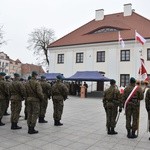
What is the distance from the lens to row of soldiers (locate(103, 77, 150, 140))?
790 cm

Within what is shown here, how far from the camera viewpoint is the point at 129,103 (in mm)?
7926

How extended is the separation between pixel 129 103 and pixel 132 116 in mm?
433

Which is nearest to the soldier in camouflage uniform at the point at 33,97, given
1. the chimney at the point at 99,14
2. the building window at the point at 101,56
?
A: the building window at the point at 101,56

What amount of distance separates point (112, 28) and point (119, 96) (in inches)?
1072

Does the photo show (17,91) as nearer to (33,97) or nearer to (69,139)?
(33,97)

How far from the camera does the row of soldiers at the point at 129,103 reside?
790 cm

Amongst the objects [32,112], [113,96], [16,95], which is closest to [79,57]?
[16,95]

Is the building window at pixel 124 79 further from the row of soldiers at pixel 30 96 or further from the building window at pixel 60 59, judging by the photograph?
the row of soldiers at pixel 30 96

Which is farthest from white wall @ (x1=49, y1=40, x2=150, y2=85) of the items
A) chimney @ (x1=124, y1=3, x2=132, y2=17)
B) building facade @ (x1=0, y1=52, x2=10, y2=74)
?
building facade @ (x1=0, y1=52, x2=10, y2=74)

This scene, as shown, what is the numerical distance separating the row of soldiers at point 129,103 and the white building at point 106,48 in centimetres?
2193

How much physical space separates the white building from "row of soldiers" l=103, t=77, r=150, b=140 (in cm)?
2193

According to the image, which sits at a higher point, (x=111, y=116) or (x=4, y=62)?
(x=4, y=62)

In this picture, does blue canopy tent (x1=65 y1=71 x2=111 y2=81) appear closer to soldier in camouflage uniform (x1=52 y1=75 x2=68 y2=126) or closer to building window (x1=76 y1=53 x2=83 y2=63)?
building window (x1=76 y1=53 x2=83 y2=63)

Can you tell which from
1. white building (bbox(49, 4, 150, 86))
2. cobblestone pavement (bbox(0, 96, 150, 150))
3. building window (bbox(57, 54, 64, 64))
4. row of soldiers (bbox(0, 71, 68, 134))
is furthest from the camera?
building window (bbox(57, 54, 64, 64))
